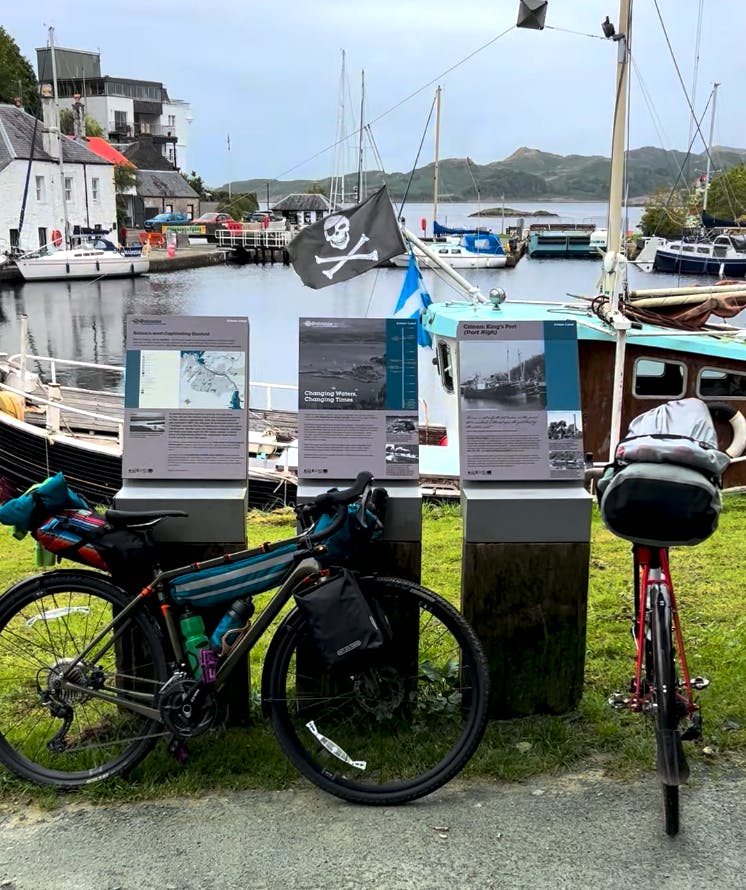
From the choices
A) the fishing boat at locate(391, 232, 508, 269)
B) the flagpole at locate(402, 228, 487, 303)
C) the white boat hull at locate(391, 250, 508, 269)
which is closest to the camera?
the flagpole at locate(402, 228, 487, 303)

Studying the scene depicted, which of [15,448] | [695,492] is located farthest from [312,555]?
[15,448]

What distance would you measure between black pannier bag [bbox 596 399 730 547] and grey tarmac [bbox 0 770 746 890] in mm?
956

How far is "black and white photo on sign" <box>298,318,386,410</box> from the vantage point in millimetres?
3721

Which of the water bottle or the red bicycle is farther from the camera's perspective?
the water bottle

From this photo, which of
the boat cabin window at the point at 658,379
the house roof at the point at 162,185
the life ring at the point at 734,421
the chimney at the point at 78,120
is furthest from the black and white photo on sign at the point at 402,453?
the house roof at the point at 162,185

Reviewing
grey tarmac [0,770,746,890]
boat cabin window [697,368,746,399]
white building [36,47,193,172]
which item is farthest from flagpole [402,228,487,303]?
white building [36,47,193,172]

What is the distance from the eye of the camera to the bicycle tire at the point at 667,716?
3.02 m

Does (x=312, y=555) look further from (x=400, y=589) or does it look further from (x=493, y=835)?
(x=493, y=835)

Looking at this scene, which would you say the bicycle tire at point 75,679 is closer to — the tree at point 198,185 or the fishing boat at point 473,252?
the fishing boat at point 473,252

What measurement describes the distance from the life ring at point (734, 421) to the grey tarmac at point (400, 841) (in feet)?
32.7

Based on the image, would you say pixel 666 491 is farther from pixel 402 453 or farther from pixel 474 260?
pixel 474 260

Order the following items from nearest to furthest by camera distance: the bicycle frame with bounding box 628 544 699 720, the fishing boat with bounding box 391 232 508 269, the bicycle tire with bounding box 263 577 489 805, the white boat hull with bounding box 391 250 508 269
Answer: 1. the bicycle frame with bounding box 628 544 699 720
2. the bicycle tire with bounding box 263 577 489 805
3. the white boat hull with bounding box 391 250 508 269
4. the fishing boat with bounding box 391 232 508 269

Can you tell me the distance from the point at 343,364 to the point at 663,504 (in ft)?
4.57

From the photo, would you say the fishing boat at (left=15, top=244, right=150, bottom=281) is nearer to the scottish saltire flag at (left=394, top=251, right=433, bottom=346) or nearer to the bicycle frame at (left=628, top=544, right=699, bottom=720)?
the scottish saltire flag at (left=394, top=251, right=433, bottom=346)
